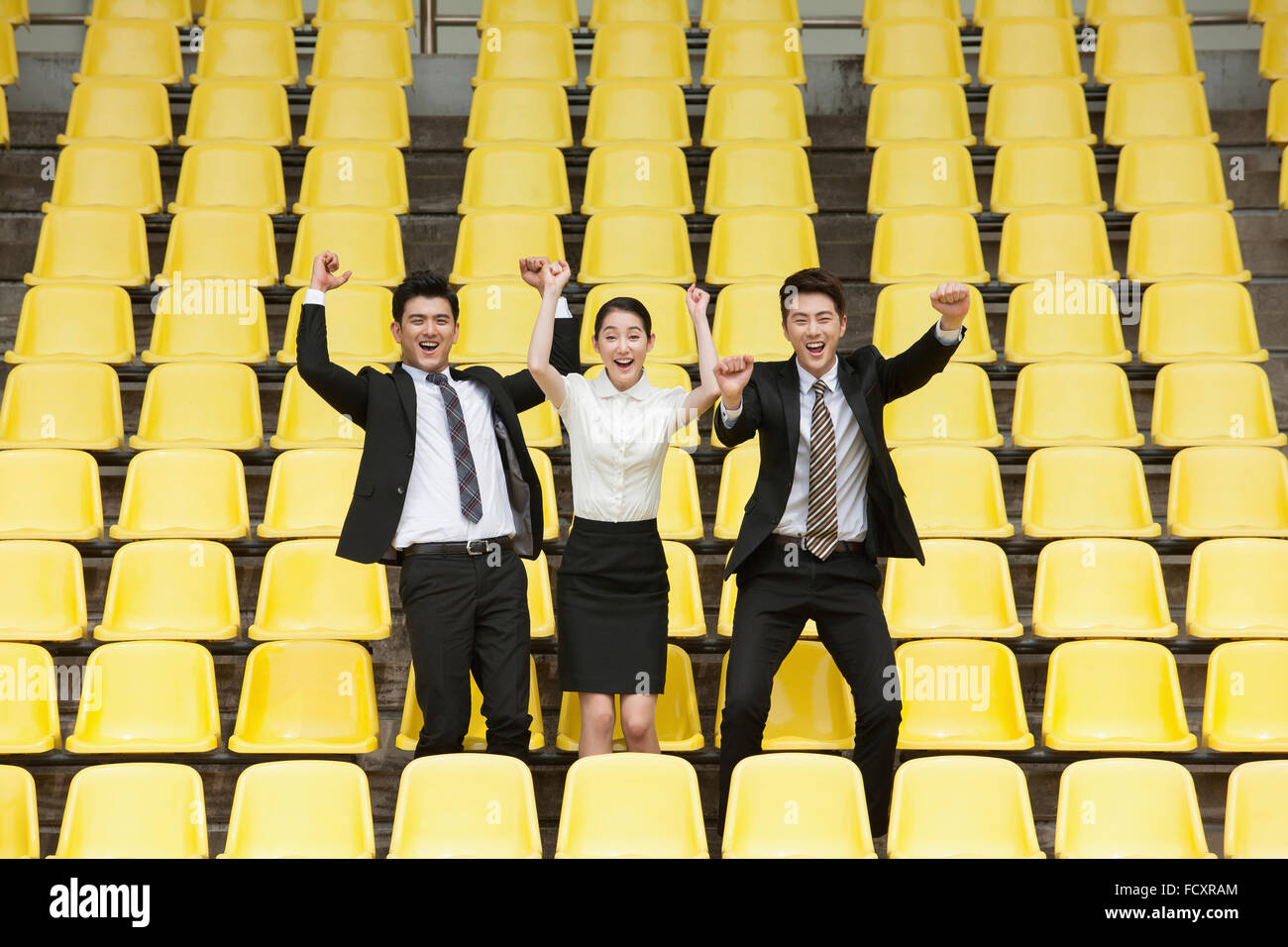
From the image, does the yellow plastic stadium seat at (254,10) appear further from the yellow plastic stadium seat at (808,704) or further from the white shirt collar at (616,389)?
the yellow plastic stadium seat at (808,704)

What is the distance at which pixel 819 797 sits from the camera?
295 cm

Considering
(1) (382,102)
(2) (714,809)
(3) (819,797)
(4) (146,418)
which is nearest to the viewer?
(3) (819,797)

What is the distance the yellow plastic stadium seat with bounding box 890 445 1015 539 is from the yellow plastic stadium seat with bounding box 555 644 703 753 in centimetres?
82

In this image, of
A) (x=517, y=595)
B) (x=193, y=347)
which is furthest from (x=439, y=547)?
(x=193, y=347)

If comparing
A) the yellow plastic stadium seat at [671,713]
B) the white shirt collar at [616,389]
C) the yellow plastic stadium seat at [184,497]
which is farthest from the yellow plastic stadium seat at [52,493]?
the white shirt collar at [616,389]

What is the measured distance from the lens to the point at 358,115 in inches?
218

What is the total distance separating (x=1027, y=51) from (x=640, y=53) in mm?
1538

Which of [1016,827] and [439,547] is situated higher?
[439,547]

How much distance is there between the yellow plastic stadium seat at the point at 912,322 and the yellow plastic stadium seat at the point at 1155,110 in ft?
4.36

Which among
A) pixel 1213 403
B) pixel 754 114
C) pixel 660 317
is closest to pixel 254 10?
pixel 754 114

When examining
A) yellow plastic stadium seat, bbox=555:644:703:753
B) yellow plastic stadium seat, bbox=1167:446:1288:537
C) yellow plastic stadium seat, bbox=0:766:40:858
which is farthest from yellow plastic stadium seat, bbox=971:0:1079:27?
yellow plastic stadium seat, bbox=0:766:40:858
